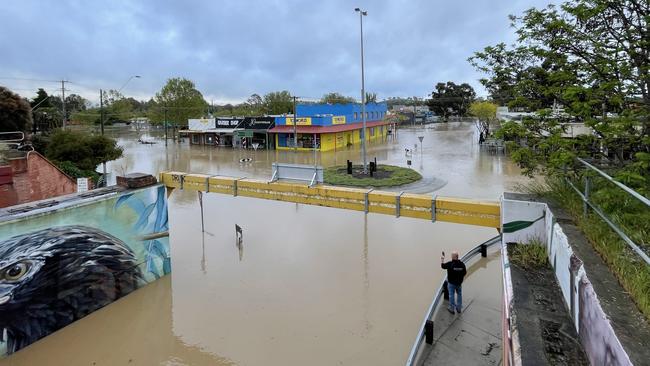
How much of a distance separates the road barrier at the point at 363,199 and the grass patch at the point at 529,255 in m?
1.80

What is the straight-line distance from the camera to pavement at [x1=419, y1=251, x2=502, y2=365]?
Answer: 768 centimetres

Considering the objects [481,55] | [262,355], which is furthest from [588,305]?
[262,355]

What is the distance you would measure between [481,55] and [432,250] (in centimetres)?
751

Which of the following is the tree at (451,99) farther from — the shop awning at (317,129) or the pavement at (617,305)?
the pavement at (617,305)

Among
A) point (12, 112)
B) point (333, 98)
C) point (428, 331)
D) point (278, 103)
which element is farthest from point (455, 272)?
point (333, 98)

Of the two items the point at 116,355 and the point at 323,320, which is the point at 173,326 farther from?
the point at 323,320

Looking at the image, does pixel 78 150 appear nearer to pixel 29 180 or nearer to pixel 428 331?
pixel 29 180

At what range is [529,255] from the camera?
669 centimetres

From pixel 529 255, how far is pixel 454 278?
251cm

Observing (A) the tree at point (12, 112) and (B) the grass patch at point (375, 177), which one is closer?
(A) the tree at point (12, 112)

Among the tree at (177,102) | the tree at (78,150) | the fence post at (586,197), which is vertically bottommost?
the fence post at (586,197)

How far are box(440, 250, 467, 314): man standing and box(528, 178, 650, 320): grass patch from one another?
7.86 feet

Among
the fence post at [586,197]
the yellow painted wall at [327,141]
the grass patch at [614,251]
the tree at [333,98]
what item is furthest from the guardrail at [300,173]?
the tree at [333,98]

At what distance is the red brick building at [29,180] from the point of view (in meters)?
12.7
